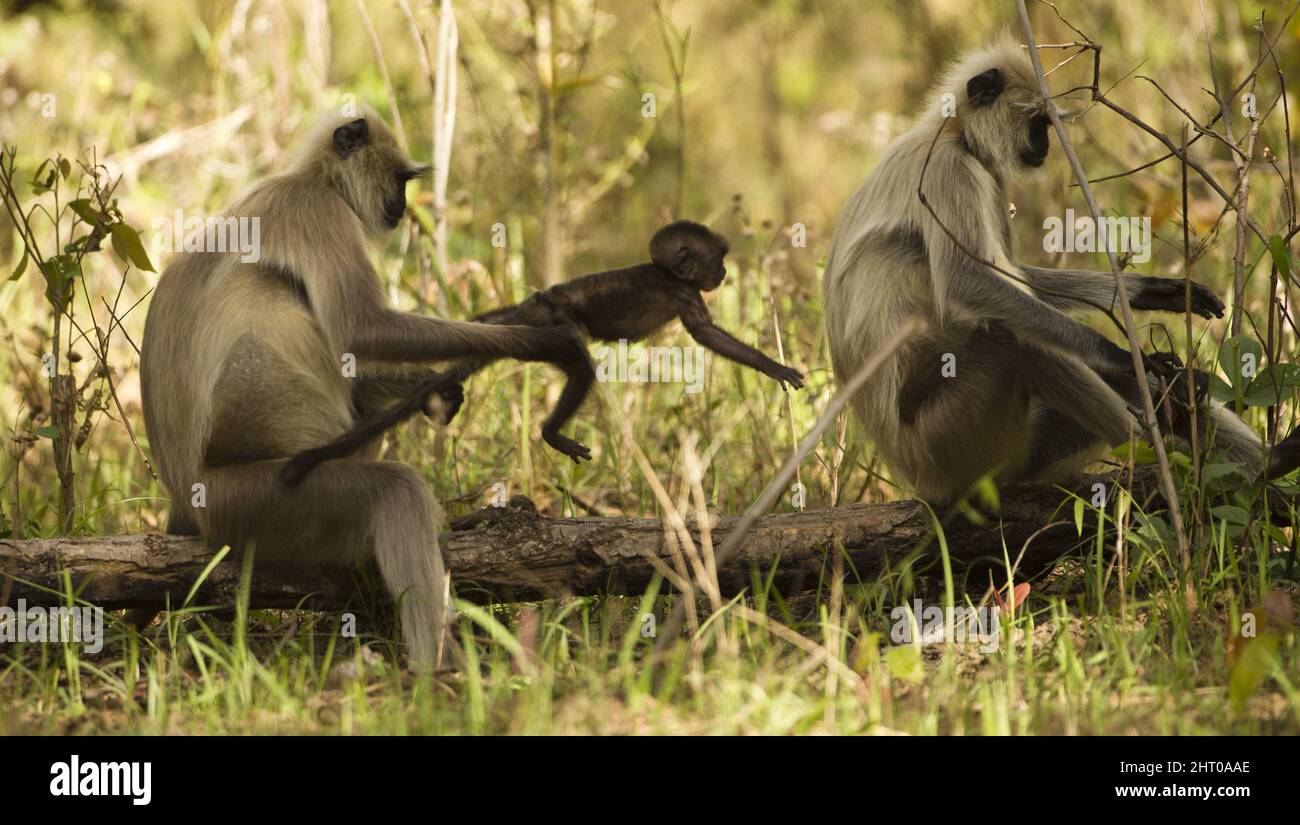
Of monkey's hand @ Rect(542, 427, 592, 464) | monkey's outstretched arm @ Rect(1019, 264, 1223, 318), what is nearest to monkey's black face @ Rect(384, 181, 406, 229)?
monkey's hand @ Rect(542, 427, 592, 464)

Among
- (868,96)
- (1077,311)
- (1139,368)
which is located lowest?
(1139,368)

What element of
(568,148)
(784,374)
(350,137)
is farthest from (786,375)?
(568,148)

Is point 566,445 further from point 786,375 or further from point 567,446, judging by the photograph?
point 786,375

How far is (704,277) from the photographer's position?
4.23 meters

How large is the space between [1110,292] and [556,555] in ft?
6.33

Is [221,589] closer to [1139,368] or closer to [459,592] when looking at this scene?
[459,592]

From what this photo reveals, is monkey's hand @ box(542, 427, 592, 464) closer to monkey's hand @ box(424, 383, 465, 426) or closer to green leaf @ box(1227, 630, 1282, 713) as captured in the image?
monkey's hand @ box(424, 383, 465, 426)

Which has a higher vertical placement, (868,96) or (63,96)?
(868,96)

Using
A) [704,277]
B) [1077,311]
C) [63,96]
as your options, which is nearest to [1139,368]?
[1077,311]

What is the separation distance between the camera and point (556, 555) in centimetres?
375

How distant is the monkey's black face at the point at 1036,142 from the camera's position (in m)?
4.27

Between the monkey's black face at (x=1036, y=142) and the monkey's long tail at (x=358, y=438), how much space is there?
1989 millimetres

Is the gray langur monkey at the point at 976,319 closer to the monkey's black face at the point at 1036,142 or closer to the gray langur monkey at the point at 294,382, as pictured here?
the monkey's black face at the point at 1036,142

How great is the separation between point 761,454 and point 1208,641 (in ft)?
6.74
